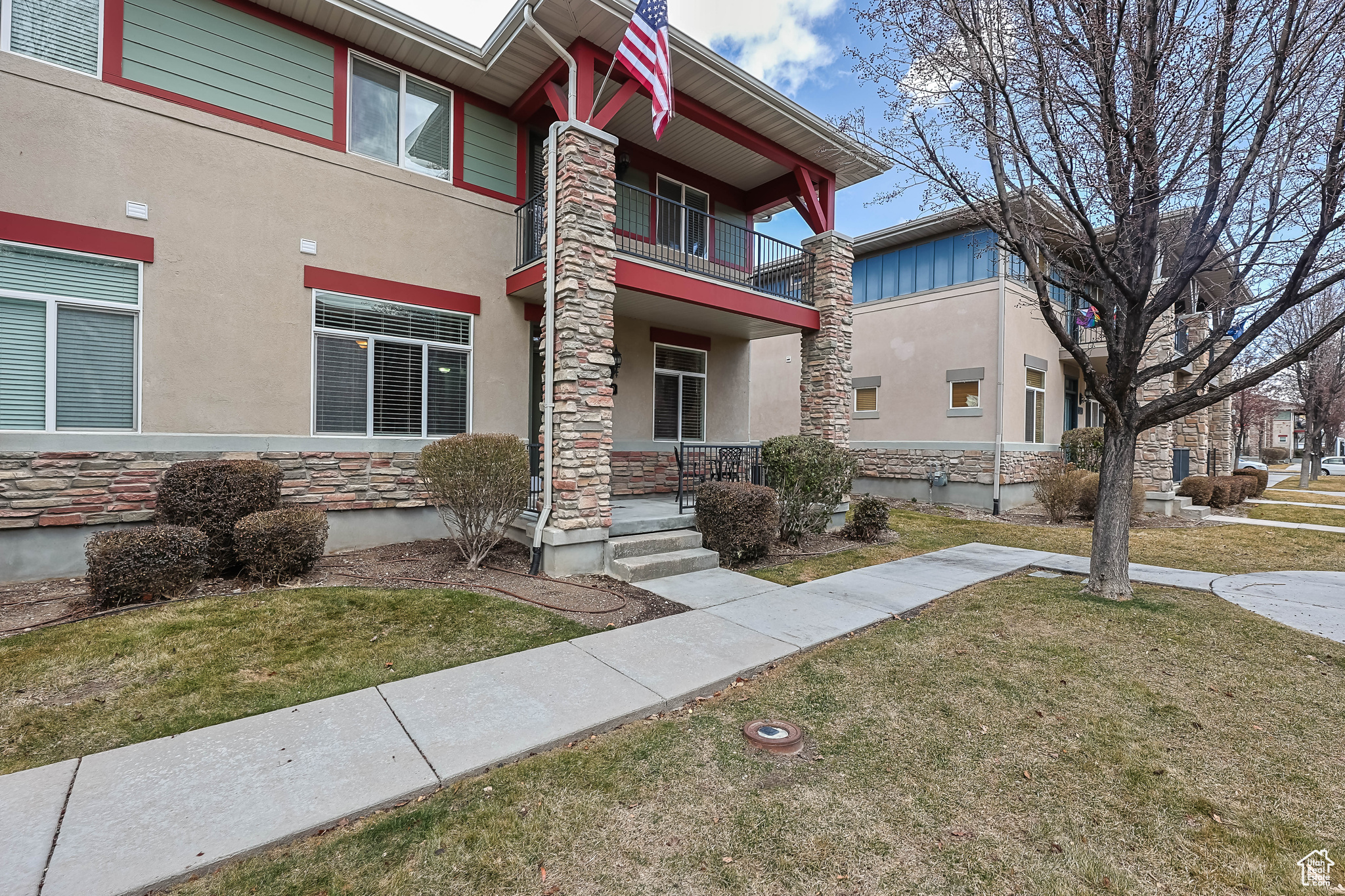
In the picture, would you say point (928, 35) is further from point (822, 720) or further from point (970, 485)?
point (970, 485)

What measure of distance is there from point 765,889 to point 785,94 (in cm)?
963

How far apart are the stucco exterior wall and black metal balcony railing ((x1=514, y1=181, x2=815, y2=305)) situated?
2046 millimetres

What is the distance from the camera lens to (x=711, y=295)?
8695mm

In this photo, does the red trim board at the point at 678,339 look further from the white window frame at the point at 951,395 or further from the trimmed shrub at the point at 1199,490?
the trimmed shrub at the point at 1199,490

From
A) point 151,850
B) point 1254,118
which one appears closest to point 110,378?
point 151,850

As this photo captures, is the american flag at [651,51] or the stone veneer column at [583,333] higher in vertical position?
the american flag at [651,51]

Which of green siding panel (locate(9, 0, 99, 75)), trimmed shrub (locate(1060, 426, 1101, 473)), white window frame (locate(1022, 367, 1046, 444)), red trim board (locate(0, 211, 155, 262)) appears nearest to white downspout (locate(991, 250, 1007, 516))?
white window frame (locate(1022, 367, 1046, 444))

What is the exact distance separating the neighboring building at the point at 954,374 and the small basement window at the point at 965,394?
0.02 metres

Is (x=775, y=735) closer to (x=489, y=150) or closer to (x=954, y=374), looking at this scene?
(x=489, y=150)

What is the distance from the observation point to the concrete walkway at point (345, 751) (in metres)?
2.29

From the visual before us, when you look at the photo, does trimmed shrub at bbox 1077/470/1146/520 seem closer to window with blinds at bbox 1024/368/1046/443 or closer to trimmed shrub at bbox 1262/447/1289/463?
window with blinds at bbox 1024/368/1046/443

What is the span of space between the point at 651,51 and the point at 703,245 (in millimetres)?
4886

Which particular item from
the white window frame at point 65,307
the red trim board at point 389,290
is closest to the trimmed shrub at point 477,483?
the red trim board at point 389,290

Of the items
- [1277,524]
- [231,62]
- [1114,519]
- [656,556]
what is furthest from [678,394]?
[1277,524]
